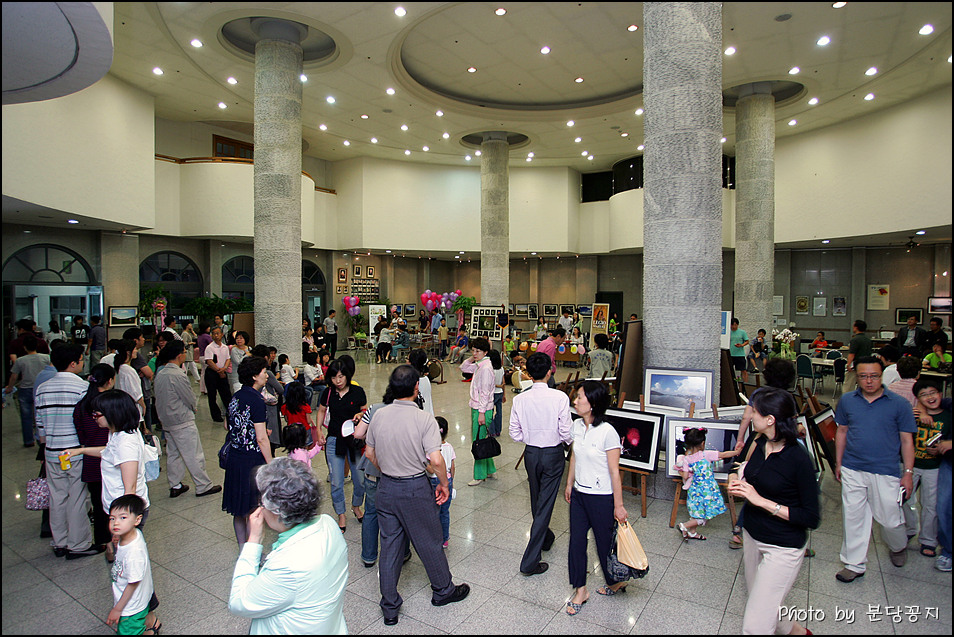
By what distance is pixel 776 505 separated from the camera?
110 inches

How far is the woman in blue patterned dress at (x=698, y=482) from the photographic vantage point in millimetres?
4445

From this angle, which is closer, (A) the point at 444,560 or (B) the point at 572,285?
(A) the point at 444,560

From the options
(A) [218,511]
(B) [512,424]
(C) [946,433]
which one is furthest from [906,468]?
(A) [218,511]

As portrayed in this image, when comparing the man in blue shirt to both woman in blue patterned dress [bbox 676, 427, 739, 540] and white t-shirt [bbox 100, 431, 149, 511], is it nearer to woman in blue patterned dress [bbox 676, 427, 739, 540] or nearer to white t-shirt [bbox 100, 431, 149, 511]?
woman in blue patterned dress [bbox 676, 427, 739, 540]

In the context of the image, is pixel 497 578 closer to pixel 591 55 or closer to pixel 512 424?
pixel 512 424

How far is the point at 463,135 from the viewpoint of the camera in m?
17.2

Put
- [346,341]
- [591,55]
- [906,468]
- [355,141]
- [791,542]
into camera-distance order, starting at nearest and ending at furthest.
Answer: [791,542] < [906,468] < [591,55] < [355,141] < [346,341]

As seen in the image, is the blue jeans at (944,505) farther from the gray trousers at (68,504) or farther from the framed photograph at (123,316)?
the framed photograph at (123,316)

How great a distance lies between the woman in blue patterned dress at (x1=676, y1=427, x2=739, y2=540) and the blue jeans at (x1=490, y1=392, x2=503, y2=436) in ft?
9.44

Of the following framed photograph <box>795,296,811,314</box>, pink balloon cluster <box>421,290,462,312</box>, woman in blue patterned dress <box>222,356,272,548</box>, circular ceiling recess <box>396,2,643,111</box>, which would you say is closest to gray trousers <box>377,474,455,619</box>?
woman in blue patterned dress <box>222,356,272,548</box>

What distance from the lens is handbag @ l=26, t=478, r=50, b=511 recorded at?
4375 millimetres

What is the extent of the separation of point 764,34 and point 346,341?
17.6 m

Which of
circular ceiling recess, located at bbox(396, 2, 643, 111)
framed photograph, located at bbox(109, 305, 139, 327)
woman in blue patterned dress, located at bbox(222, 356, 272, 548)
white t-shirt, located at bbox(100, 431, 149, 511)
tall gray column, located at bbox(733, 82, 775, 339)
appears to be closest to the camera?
white t-shirt, located at bbox(100, 431, 149, 511)

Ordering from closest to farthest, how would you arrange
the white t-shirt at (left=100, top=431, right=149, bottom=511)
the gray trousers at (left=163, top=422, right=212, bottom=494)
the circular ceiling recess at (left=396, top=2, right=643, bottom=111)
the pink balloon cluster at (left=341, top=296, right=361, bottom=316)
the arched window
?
1. the white t-shirt at (left=100, top=431, right=149, bottom=511)
2. the gray trousers at (left=163, top=422, right=212, bottom=494)
3. the circular ceiling recess at (left=396, top=2, right=643, bottom=111)
4. the arched window
5. the pink balloon cluster at (left=341, top=296, right=361, bottom=316)
